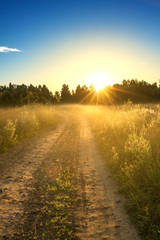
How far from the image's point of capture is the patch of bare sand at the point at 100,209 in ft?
9.00

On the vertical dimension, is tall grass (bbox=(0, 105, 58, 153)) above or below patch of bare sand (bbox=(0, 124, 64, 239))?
above

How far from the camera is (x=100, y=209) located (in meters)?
3.34

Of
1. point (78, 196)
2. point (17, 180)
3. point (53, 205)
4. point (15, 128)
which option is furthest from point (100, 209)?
point (15, 128)

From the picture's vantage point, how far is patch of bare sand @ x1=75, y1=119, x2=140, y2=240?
2.74 m

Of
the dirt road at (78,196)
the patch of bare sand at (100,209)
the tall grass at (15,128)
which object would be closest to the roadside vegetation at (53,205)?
the dirt road at (78,196)

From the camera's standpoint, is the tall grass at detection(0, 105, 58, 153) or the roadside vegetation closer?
the roadside vegetation

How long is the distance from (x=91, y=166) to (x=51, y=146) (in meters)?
2.83

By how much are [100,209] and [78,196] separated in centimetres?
64

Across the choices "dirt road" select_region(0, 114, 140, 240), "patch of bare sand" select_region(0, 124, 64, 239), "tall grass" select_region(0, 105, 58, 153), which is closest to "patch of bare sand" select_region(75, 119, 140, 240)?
"dirt road" select_region(0, 114, 140, 240)

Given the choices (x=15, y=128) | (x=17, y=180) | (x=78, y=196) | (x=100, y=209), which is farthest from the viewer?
(x=15, y=128)

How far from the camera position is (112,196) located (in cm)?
378

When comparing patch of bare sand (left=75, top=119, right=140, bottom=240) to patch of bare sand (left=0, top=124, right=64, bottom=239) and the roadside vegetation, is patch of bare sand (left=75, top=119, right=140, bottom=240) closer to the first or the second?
the roadside vegetation

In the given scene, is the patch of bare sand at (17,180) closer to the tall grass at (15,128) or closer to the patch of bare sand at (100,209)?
the tall grass at (15,128)

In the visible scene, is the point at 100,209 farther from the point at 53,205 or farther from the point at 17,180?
the point at 17,180
